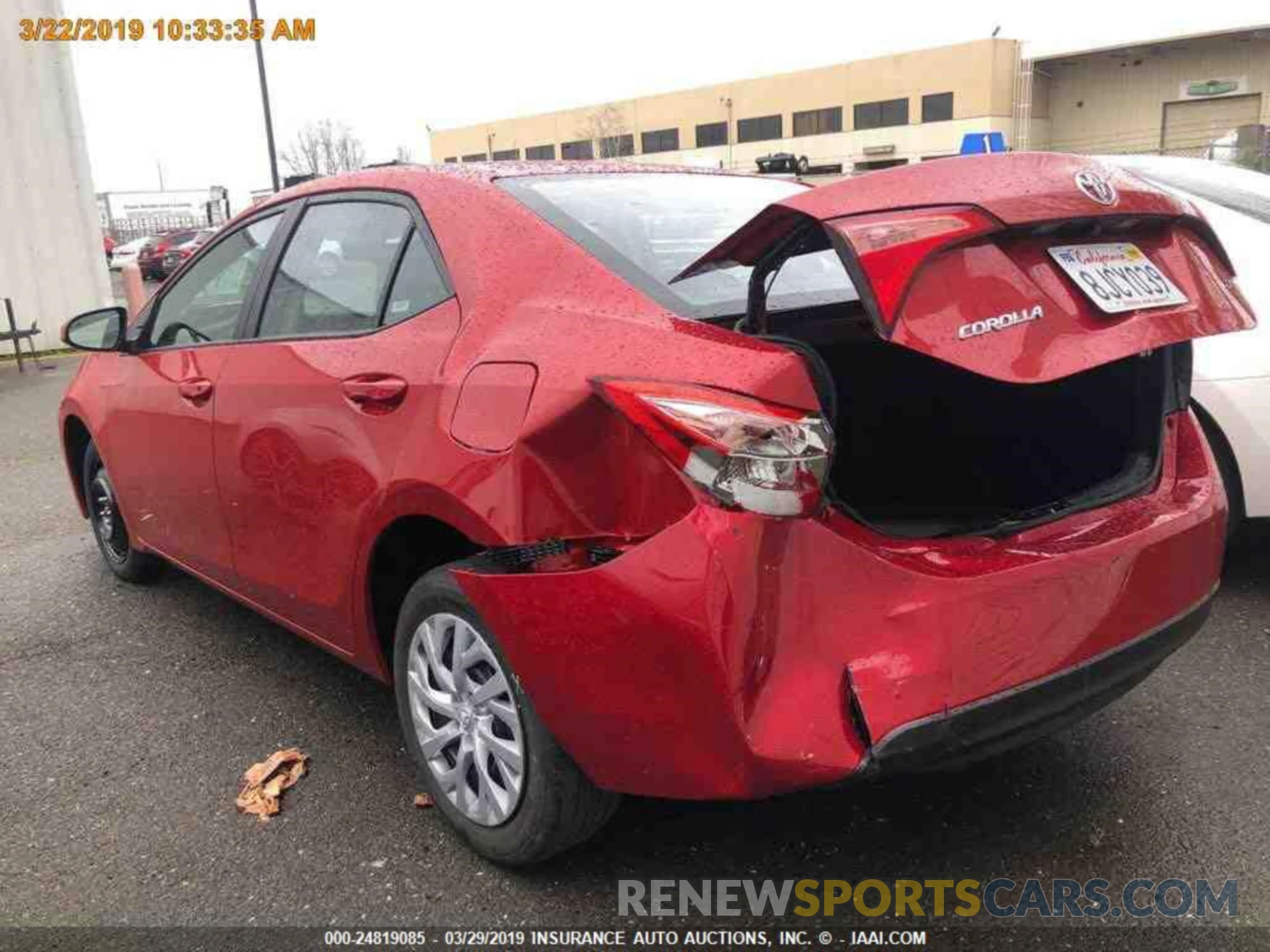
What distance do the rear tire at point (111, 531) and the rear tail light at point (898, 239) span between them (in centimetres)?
359

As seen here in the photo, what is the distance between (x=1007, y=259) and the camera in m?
1.88

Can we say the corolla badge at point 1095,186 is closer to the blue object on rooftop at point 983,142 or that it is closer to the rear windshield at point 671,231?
the rear windshield at point 671,231

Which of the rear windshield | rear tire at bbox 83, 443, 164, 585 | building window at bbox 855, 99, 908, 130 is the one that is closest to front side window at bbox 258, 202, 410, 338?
the rear windshield

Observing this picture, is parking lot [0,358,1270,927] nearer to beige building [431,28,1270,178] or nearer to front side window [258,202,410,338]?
front side window [258,202,410,338]

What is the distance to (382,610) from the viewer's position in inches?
109

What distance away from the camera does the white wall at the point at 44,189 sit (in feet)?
39.9

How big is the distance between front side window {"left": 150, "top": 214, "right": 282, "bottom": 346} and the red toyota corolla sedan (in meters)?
0.31

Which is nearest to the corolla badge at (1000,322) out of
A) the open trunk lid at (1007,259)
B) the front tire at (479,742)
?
the open trunk lid at (1007,259)

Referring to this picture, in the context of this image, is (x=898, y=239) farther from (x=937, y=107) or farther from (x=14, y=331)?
(x=937, y=107)

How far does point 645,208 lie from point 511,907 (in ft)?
5.70

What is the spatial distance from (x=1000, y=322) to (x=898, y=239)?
0.24 metres

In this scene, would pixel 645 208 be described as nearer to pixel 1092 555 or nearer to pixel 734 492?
pixel 734 492

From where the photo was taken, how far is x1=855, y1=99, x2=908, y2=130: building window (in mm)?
55250

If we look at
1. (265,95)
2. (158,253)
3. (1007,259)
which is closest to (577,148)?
(158,253)
